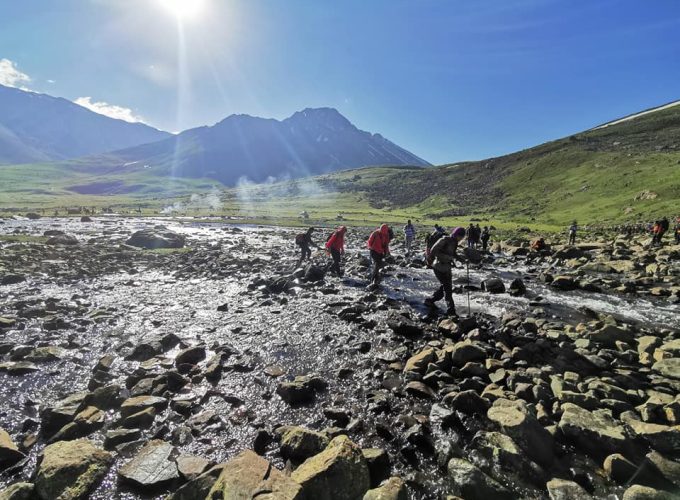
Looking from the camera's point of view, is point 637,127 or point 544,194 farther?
point 637,127

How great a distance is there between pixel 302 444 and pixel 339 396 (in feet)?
8.22

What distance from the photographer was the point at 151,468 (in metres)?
6.67

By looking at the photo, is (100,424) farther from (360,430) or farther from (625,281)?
(625,281)

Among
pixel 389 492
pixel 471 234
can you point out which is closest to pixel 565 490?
pixel 389 492

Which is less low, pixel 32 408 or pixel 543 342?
pixel 543 342

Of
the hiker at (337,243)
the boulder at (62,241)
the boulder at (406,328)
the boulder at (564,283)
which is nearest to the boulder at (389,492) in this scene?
the boulder at (406,328)

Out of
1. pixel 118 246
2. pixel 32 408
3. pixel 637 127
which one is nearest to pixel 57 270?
pixel 118 246

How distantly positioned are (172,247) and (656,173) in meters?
88.7

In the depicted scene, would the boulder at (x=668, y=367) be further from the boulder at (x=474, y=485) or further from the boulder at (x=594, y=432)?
the boulder at (x=474, y=485)

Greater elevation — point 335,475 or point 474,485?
point 335,475

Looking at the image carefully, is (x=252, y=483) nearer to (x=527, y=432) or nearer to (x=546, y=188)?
(x=527, y=432)

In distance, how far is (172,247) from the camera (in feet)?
130

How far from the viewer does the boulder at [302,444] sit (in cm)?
687

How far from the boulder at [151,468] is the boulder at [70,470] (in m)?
0.45
